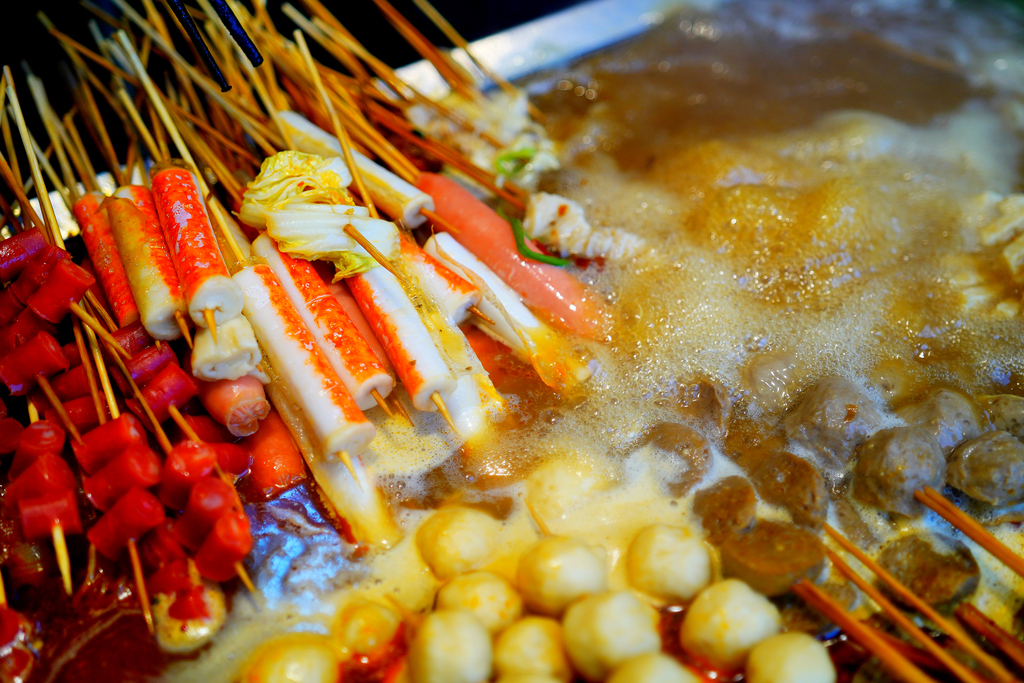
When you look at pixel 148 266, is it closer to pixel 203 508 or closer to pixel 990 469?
pixel 203 508

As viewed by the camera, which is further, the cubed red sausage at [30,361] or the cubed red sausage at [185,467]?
the cubed red sausage at [30,361]

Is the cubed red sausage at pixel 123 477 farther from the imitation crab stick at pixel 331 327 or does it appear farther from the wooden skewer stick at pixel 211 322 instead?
the imitation crab stick at pixel 331 327

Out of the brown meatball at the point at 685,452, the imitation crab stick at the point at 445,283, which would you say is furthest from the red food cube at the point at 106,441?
the brown meatball at the point at 685,452

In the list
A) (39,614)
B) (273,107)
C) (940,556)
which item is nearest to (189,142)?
(273,107)

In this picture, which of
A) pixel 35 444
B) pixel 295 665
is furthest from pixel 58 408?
pixel 295 665

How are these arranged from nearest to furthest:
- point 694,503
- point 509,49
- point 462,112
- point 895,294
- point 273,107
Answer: point 694,503
point 895,294
point 273,107
point 462,112
point 509,49

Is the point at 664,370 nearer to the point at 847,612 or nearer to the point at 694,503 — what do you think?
the point at 694,503

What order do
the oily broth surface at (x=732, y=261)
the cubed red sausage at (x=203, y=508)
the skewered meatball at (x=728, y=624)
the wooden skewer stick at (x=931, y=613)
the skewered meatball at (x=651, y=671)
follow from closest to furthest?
the skewered meatball at (x=651, y=671) < the wooden skewer stick at (x=931, y=613) < the skewered meatball at (x=728, y=624) < the cubed red sausage at (x=203, y=508) < the oily broth surface at (x=732, y=261)
